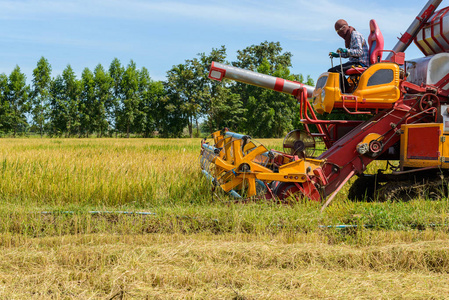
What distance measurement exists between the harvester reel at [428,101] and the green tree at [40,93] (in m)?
58.3

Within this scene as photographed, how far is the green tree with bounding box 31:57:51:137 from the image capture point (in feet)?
189

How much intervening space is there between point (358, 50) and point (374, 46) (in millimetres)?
388

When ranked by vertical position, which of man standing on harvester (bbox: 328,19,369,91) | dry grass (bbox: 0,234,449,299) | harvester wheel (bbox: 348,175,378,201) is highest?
man standing on harvester (bbox: 328,19,369,91)

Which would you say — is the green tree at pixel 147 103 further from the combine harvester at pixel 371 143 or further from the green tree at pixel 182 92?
the combine harvester at pixel 371 143

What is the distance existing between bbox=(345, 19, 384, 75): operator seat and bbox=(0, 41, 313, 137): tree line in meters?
49.2

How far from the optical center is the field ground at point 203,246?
3.41 meters

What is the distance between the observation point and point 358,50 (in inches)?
263

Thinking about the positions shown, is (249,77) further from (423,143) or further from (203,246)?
(203,246)

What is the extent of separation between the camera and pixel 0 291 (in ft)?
10.8

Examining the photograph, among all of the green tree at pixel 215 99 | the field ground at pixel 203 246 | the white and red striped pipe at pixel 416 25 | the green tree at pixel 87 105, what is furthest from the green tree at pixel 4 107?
the white and red striped pipe at pixel 416 25

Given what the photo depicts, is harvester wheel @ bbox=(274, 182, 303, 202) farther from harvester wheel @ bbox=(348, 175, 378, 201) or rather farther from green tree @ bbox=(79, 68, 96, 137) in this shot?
green tree @ bbox=(79, 68, 96, 137)

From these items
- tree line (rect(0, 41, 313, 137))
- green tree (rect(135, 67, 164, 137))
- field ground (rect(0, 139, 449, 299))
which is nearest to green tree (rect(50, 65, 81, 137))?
tree line (rect(0, 41, 313, 137))

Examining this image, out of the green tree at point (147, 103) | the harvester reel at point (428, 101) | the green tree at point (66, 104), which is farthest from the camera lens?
the green tree at point (147, 103)

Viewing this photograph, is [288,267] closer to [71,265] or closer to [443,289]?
[443,289]
